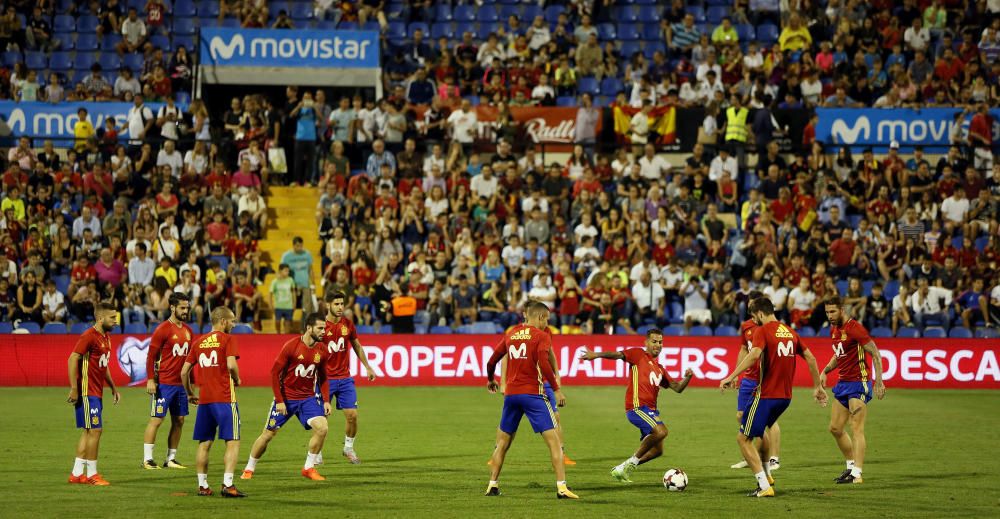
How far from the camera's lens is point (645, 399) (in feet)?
48.1

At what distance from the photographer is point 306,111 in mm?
32062

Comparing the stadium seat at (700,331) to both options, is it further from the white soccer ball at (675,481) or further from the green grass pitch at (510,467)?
the white soccer ball at (675,481)

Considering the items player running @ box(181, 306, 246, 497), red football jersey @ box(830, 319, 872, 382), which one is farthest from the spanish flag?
player running @ box(181, 306, 246, 497)

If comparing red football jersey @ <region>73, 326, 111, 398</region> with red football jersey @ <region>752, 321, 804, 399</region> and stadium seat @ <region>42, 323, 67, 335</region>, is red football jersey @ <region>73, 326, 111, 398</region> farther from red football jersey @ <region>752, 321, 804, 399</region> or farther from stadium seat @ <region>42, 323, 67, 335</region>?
stadium seat @ <region>42, 323, 67, 335</region>

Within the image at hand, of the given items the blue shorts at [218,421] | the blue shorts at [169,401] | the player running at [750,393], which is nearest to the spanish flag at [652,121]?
the player running at [750,393]

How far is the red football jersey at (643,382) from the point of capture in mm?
14656

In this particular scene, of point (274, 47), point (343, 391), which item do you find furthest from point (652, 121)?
point (343, 391)

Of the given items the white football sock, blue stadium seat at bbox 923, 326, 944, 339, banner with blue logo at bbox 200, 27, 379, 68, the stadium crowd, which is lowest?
the white football sock

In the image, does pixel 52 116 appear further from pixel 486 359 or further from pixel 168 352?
pixel 168 352

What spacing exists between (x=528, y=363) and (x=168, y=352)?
4.88 m

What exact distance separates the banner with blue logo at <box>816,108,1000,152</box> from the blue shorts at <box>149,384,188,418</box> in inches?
879

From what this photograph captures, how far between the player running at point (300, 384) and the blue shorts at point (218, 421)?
0.62m

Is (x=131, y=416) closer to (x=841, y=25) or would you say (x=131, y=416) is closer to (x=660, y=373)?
(x=660, y=373)

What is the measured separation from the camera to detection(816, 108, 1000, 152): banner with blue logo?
3356 cm
